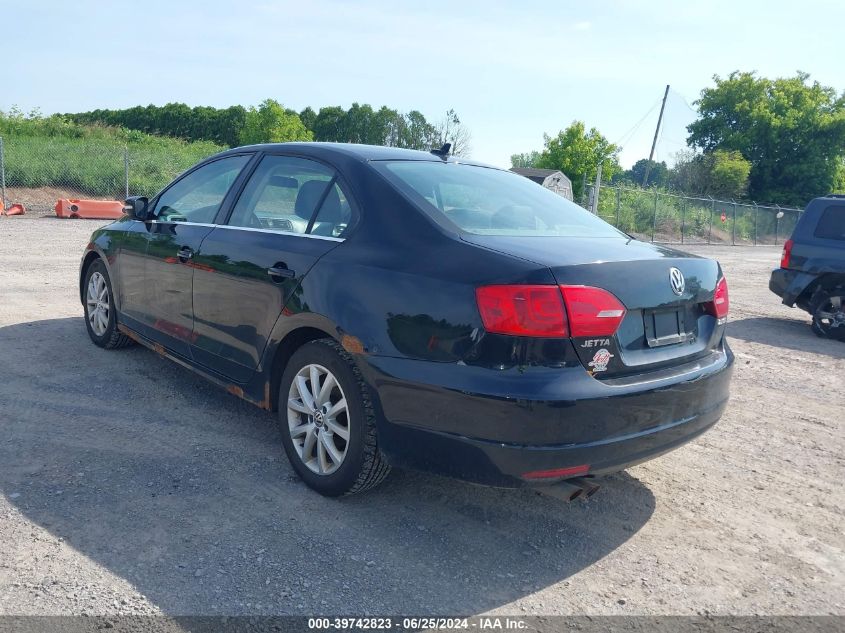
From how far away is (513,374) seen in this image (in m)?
2.79

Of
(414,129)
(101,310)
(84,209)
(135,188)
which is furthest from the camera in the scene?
(414,129)

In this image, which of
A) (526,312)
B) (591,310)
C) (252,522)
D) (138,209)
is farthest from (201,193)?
(591,310)

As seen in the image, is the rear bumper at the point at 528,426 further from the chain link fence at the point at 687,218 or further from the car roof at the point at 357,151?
the chain link fence at the point at 687,218

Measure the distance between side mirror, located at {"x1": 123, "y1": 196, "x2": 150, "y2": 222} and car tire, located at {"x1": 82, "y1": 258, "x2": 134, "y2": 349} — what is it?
0.68 meters

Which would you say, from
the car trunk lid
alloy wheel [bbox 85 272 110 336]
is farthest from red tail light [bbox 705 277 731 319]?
alloy wheel [bbox 85 272 110 336]

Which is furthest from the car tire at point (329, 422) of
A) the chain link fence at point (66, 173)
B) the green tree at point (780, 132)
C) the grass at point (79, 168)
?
the green tree at point (780, 132)

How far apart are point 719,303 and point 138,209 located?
3957mm

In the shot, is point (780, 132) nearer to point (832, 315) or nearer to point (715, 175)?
point (715, 175)

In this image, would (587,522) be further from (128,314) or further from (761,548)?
(128,314)

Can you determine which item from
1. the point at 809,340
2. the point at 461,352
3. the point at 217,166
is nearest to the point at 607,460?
the point at 461,352

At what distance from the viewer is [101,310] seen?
18.9 ft

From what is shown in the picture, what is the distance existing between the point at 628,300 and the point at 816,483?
79.8 inches

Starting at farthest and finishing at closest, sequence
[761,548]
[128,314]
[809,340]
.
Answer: [809,340], [128,314], [761,548]

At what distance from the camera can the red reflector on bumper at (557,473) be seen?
9.28 ft
